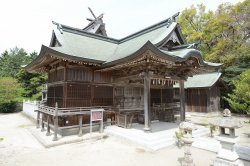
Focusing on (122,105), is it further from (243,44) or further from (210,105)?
(243,44)

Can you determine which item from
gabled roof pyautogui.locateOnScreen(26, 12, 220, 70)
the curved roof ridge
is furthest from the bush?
the curved roof ridge

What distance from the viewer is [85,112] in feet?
35.6

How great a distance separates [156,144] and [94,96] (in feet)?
19.1

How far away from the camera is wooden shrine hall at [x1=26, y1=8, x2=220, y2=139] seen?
10.3 m

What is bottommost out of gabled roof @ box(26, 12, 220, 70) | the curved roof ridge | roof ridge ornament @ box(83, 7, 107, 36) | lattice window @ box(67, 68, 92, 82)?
lattice window @ box(67, 68, 92, 82)

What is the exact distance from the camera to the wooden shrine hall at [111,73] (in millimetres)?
10281

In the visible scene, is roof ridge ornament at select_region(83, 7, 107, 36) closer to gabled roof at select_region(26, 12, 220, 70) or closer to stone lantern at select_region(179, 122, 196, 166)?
gabled roof at select_region(26, 12, 220, 70)

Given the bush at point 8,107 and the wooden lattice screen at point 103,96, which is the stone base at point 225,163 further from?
the bush at point 8,107

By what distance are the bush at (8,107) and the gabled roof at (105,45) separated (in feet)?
59.3

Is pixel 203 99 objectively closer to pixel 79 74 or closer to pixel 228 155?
pixel 79 74

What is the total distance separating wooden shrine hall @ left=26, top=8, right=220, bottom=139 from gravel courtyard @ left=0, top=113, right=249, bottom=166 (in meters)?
1.64

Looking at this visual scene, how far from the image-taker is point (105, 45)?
15930mm

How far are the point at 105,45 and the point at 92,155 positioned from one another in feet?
35.1

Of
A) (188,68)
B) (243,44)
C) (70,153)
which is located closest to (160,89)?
(188,68)
